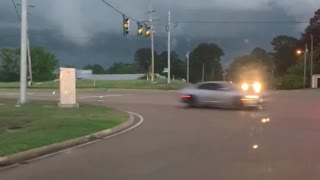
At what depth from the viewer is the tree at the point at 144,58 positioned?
179875 millimetres

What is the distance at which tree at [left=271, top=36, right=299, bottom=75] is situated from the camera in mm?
155000

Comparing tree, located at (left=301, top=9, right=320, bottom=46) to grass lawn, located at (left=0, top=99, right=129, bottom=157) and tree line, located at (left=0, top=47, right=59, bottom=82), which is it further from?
grass lawn, located at (left=0, top=99, right=129, bottom=157)

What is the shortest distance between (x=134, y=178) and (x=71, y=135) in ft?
21.1

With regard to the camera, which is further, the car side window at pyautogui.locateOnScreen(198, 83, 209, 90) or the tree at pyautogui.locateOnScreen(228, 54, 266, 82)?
the tree at pyautogui.locateOnScreen(228, 54, 266, 82)

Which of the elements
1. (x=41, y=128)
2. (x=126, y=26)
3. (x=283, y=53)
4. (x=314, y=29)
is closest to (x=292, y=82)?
(x=314, y=29)

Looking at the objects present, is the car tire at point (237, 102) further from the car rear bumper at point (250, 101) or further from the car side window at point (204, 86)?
the car side window at point (204, 86)

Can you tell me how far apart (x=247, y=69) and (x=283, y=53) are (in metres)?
13.1

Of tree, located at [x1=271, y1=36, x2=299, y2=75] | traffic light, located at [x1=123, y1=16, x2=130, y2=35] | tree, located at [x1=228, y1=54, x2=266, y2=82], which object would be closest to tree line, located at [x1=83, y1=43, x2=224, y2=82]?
tree, located at [x1=228, y1=54, x2=266, y2=82]

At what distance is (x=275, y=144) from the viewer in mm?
13281

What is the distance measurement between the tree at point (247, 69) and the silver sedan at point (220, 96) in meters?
127

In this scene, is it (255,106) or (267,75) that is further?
(267,75)

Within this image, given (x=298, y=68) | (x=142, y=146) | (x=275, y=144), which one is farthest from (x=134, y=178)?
(x=298, y=68)

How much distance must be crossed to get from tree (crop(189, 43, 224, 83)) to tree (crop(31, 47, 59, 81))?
45252mm

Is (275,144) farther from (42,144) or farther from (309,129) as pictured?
(42,144)
